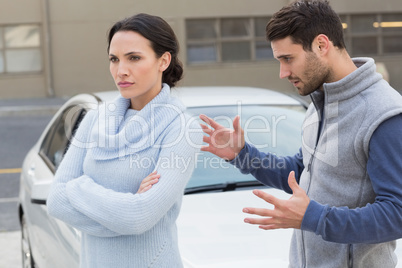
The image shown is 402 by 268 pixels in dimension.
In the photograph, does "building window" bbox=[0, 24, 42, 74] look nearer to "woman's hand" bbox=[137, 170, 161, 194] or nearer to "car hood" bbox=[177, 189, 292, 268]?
"car hood" bbox=[177, 189, 292, 268]

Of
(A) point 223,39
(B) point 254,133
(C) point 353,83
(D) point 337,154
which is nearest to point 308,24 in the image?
(C) point 353,83

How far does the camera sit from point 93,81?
1809cm

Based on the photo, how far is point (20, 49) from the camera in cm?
1806

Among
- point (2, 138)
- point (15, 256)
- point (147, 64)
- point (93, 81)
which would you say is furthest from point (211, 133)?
point (93, 81)

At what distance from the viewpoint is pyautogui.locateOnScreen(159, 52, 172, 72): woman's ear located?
8.00 ft

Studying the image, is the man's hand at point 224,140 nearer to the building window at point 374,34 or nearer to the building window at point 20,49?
the building window at point 20,49

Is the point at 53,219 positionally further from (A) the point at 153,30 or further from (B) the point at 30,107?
(B) the point at 30,107

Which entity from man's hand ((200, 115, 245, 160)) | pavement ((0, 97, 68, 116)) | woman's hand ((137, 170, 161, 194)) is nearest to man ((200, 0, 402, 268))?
man's hand ((200, 115, 245, 160))

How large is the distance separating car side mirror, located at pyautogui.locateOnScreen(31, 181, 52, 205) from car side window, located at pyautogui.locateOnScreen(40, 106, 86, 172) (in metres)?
0.53

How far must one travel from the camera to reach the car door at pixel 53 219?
353 cm

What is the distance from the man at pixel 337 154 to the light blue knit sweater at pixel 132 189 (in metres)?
0.41

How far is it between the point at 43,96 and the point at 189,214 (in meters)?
15.4

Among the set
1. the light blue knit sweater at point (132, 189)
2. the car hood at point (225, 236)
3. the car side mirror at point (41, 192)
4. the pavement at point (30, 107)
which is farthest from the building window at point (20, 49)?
the light blue knit sweater at point (132, 189)

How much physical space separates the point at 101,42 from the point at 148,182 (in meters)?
16.1
